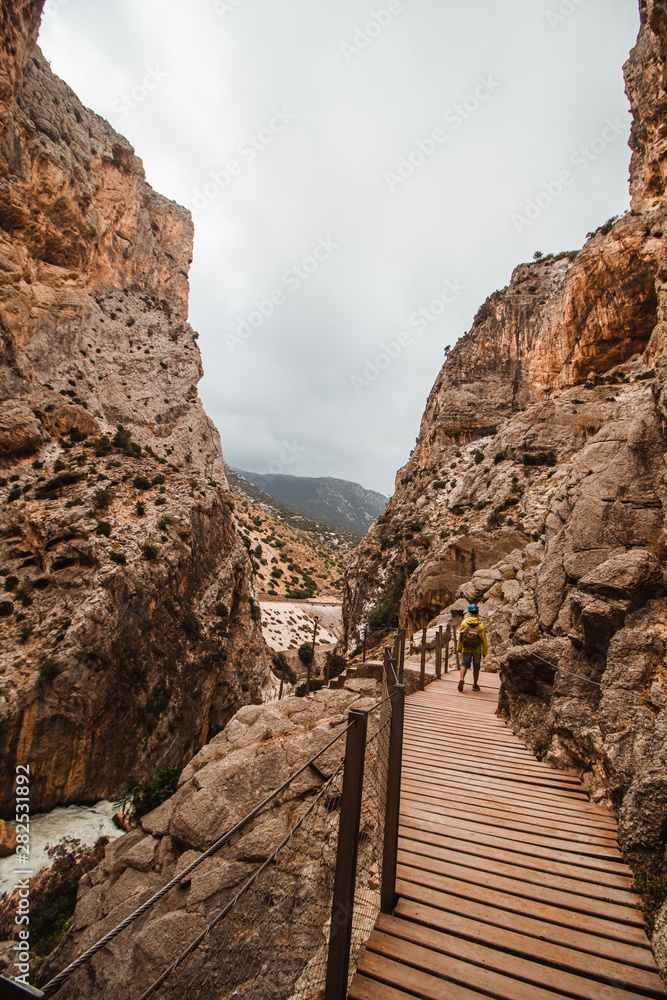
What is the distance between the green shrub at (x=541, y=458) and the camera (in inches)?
1043

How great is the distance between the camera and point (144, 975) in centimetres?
436

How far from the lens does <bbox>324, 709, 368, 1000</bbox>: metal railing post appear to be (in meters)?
2.41

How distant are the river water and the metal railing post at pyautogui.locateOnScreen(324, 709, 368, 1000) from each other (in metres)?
17.0

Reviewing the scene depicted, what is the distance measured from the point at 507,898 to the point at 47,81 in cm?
5030

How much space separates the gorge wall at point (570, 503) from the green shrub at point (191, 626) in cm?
1192

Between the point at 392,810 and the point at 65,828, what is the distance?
18.5 metres

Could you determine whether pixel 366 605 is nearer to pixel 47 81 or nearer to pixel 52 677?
pixel 52 677

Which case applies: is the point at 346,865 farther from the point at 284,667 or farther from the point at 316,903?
the point at 284,667

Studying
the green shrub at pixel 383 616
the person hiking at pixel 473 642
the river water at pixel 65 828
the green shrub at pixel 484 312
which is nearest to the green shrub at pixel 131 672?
the river water at pixel 65 828

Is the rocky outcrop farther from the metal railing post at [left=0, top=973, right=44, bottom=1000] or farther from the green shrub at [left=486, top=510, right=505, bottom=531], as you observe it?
the green shrub at [left=486, top=510, right=505, bottom=531]

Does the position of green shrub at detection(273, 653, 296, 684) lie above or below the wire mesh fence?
below

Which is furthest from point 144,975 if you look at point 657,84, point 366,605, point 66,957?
point 657,84

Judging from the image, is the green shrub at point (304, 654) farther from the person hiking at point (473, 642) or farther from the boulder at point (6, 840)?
the person hiking at point (473, 642)

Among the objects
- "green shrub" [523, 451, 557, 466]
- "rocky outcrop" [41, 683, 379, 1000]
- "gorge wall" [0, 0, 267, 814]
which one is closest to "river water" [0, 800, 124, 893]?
"gorge wall" [0, 0, 267, 814]
